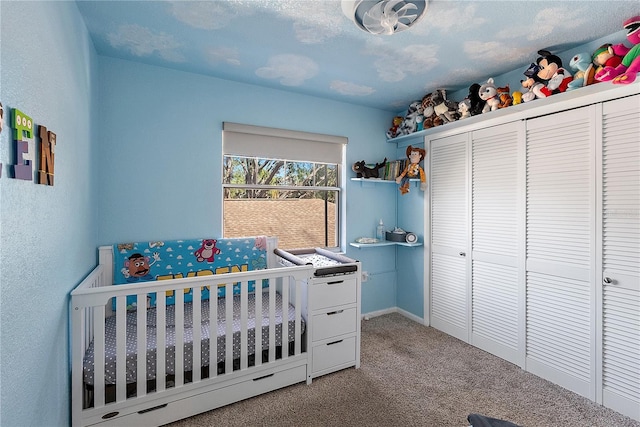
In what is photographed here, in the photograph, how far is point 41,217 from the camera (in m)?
1.17

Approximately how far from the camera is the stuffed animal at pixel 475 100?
2521 mm

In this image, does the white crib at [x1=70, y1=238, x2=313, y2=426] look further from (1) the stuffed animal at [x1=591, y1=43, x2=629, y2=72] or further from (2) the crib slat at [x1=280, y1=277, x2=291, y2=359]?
(1) the stuffed animal at [x1=591, y1=43, x2=629, y2=72]

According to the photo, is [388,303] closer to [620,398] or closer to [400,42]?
[620,398]

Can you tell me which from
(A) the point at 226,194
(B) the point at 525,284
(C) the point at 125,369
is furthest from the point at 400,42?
(C) the point at 125,369

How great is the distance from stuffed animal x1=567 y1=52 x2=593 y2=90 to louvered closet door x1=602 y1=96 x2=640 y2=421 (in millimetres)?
213

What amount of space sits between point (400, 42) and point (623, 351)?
2.41 m

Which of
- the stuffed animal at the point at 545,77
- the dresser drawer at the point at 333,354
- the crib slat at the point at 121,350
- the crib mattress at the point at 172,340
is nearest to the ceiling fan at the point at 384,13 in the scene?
the stuffed animal at the point at 545,77

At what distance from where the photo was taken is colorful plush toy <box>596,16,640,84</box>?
1.62 meters

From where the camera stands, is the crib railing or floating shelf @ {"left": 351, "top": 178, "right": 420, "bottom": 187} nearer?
the crib railing

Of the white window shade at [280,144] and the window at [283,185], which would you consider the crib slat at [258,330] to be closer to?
the window at [283,185]

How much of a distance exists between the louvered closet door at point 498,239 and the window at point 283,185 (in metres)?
1.38

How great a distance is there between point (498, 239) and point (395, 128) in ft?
5.32

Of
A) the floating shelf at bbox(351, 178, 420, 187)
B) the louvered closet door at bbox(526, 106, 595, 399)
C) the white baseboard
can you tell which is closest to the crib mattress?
the white baseboard

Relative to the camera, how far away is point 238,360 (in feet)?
6.51
